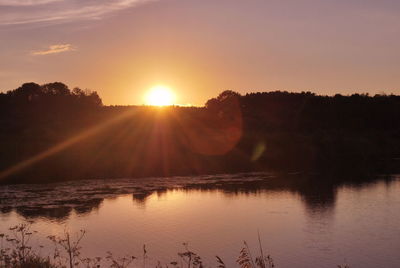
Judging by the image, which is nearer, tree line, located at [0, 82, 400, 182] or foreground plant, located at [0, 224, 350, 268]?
foreground plant, located at [0, 224, 350, 268]

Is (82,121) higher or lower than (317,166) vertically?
higher

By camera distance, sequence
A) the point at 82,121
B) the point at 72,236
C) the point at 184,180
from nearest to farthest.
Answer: the point at 72,236
the point at 184,180
the point at 82,121

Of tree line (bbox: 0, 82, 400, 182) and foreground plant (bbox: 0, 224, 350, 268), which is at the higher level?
tree line (bbox: 0, 82, 400, 182)

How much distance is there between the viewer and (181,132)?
74312 millimetres

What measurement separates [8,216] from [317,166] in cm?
3834

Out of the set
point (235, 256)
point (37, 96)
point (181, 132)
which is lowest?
point (235, 256)

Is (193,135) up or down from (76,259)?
up

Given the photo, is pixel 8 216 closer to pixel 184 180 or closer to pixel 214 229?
pixel 214 229

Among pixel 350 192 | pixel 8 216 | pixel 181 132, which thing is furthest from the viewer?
pixel 181 132

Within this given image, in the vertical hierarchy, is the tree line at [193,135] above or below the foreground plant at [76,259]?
above

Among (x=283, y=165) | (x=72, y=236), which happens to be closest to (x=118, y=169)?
(x=283, y=165)

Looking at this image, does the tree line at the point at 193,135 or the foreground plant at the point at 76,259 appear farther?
the tree line at the point at 193,135

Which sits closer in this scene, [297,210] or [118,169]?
[297,210]

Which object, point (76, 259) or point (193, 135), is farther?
point (193, 135)
